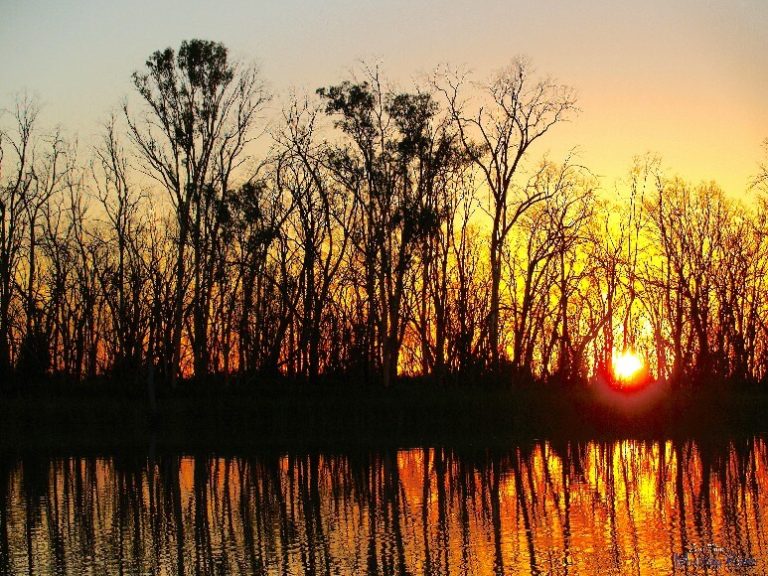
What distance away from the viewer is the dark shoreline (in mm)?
36469

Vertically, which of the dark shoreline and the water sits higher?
the dark shoreline

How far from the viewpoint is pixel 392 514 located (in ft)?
58.0

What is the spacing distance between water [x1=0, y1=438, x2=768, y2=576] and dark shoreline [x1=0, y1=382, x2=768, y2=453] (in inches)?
336

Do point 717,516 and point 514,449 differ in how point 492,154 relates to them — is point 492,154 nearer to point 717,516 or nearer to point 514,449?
point 514,449

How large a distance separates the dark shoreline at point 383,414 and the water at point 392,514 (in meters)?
8.53

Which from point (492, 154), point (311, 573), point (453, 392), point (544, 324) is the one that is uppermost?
point (492, 154)

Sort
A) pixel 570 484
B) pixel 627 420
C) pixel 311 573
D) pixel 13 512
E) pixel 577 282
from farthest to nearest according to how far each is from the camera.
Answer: pixel 577 282 → pixel 627 420 → pixel 570 484 → pixel 13 512 → pixel 311 573

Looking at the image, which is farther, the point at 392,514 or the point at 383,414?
the point at 383,414


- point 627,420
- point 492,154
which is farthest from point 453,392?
point 492,154

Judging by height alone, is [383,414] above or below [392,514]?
above

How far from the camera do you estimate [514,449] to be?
29562 mm

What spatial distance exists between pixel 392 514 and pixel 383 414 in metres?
19.3

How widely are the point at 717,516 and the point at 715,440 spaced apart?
16130mm

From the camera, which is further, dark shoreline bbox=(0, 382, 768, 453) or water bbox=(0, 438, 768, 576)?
dark shoreline bbox=(0, 382, 768, 453)
